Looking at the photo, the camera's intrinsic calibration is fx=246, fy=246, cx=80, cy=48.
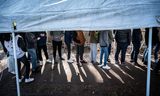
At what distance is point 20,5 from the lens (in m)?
6.11

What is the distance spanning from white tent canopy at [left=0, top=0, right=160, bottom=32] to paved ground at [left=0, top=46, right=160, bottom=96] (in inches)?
93.6

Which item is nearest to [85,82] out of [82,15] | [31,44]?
[31,44]

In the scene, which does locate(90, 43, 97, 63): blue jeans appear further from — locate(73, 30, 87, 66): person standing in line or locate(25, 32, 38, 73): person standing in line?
→ locate(25, 32, 38, 73): person standing in line

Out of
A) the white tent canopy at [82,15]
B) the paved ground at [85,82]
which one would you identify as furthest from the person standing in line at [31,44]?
the white tent canopy at [82,15]

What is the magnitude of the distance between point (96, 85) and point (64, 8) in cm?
316

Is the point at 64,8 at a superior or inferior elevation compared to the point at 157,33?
superior

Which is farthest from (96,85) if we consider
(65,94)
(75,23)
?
(75,23)

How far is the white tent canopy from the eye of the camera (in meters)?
→ 5.73

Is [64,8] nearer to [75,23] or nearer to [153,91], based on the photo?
[75,23]

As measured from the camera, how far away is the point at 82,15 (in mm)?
5809

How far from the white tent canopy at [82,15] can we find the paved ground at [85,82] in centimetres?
238

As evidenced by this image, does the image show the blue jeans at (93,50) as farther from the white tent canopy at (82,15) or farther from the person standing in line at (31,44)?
the white tent canopy at (82,15)

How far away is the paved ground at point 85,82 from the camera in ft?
→ 24.4

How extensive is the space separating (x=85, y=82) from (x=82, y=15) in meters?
3.16
